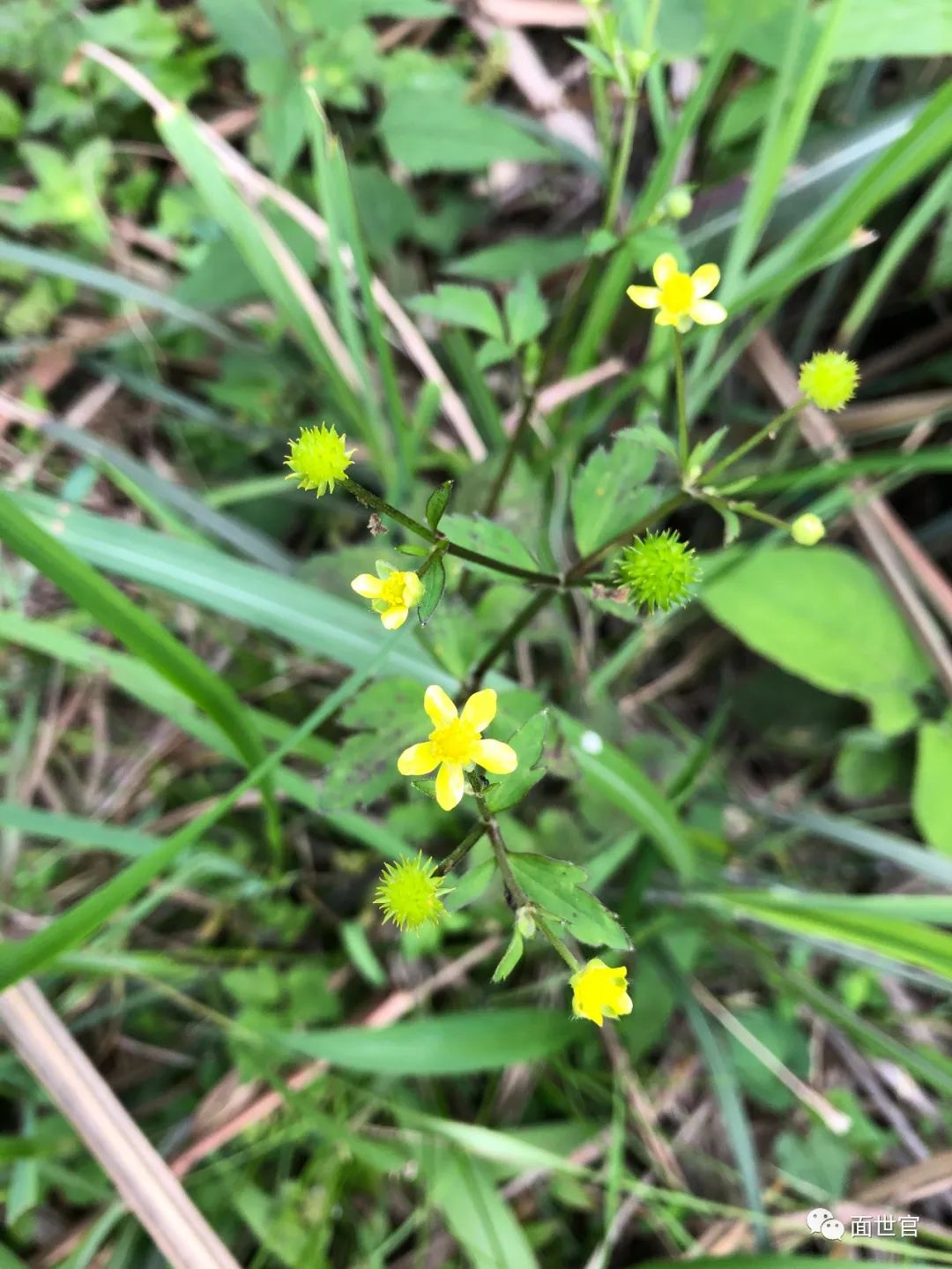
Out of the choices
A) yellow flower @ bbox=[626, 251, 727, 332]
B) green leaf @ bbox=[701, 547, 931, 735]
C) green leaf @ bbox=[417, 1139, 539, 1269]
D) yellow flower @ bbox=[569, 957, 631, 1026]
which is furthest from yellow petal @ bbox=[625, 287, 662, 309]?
green leaf @ bbox=[417, 1139, 539, 1269]

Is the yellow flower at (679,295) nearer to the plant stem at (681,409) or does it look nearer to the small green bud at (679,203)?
the plant stem at (681,409)

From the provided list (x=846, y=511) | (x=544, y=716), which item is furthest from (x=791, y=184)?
(x=544, y=716)

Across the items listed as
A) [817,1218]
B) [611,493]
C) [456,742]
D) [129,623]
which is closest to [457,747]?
[456,742]

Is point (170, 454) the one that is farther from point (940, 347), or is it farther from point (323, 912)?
point (940, 347)

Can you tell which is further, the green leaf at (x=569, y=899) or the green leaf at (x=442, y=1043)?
the green leaf at (x=442, y=1043)

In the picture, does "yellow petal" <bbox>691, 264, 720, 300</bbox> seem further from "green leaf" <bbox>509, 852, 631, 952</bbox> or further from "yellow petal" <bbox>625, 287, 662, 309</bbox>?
"green leaf" <bbox>509, 852, 631, 952</bbox>

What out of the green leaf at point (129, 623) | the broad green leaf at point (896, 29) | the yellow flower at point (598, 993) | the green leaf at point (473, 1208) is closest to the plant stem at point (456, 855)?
the yellow flower at point (598, 993)
